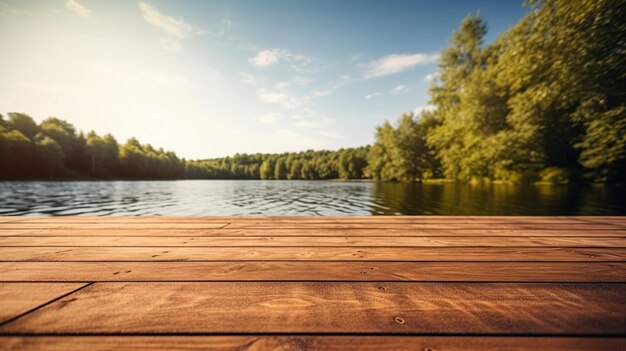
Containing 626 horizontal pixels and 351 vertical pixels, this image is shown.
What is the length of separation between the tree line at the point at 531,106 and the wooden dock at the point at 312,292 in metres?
10.5

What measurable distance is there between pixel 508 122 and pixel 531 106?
490 centimetres

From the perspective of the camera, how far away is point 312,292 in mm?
1260

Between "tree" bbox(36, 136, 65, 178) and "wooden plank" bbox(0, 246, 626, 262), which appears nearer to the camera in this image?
"wooden plank" bbox(0, 246, 626, 262)

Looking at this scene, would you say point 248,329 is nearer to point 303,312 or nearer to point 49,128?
point 303,312

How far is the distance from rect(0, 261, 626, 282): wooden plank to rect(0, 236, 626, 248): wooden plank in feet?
1.58

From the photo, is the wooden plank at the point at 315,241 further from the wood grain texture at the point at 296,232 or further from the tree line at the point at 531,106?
the tree line at the point at 531,106

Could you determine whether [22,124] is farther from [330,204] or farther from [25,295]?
[25,295]

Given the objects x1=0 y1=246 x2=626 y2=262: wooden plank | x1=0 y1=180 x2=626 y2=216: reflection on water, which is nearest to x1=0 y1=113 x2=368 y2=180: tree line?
x1=0 y1=180 x2=626 y2=216: reflection on water

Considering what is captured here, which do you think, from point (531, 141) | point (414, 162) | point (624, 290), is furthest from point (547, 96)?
point (414, 162)

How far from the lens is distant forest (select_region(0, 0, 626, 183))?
338 inches

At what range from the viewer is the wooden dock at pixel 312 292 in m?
0.91

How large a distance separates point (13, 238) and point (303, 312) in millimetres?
3042

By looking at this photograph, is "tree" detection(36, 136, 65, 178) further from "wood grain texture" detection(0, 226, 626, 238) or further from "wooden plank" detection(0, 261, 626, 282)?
"wooden plank" detection(0, 261, 626, 282)

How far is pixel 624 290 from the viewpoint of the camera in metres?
1.29
